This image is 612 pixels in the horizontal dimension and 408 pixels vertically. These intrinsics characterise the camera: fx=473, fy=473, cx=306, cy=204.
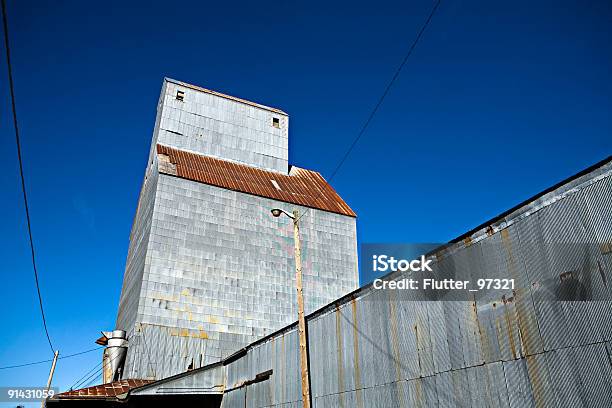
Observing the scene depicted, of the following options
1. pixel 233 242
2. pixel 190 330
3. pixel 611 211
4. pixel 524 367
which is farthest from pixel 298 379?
pixel 233 242

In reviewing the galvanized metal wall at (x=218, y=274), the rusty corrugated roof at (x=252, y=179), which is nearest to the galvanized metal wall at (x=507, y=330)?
the galvanized metal wall at (x=218, y=274)

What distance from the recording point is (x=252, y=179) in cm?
3338

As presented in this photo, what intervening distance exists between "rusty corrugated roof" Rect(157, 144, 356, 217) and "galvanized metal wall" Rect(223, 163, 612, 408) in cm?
1937

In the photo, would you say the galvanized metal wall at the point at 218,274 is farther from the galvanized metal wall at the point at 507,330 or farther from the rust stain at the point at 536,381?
the rust stain at the point at 536,381

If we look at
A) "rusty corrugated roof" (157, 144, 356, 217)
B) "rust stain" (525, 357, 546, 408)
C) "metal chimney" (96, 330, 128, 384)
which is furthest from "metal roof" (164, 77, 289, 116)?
"rust stain" (525, 357, 546, 408)

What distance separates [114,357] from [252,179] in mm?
14515

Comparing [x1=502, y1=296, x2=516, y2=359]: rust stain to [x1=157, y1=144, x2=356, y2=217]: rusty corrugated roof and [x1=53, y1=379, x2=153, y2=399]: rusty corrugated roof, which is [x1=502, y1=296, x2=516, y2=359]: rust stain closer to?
[x1=53, y1=379, x2=153, y2=399]: rusty corrugated roof

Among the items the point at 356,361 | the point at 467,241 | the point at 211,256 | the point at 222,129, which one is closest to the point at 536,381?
the point at 467,241

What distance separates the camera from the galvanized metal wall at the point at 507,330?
298 inches

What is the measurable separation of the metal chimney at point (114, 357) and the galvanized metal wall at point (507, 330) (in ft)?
50.2

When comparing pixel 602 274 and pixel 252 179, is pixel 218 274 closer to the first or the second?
pixel 252 179

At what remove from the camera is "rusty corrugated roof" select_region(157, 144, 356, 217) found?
30.6 metres

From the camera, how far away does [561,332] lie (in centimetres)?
788

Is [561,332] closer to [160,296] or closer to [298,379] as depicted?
[298,379]
